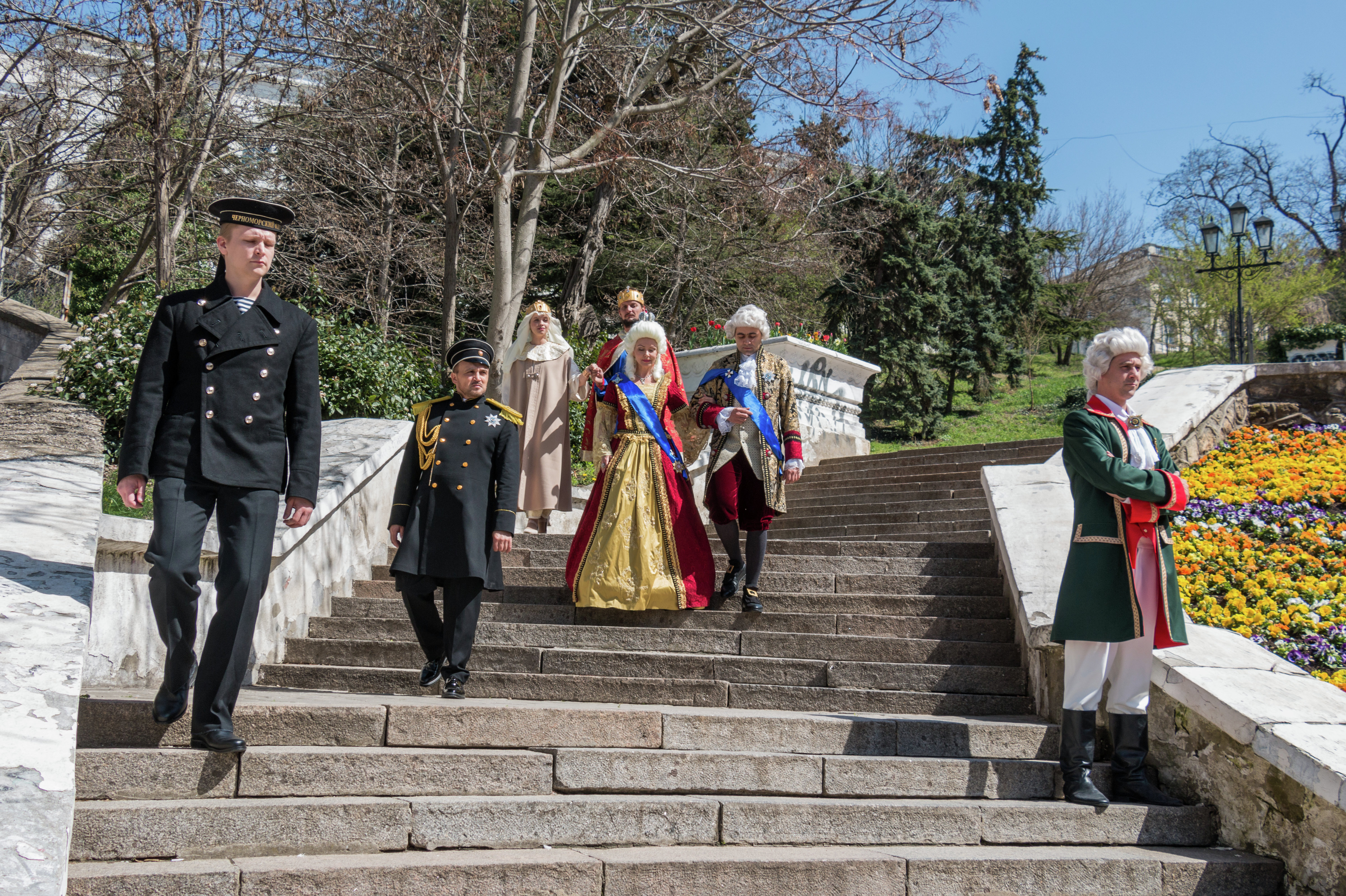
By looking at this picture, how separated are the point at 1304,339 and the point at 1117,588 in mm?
18951

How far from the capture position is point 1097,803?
3.83 meters

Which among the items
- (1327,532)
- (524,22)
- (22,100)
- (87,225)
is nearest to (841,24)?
(524,22)

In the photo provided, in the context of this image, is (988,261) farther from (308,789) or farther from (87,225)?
(308,789)

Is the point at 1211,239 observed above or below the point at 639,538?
above

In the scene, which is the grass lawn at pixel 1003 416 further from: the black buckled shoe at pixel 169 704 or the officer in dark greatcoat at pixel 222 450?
the black buckled shoe at pixel 169 704

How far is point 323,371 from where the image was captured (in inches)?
344

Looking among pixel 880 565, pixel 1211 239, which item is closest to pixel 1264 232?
pixel 1211 239

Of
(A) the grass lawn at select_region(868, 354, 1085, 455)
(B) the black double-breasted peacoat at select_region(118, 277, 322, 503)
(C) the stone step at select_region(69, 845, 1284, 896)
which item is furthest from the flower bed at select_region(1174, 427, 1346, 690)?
(A) the grass lawn at select_region(868, 354, 1085, 455)

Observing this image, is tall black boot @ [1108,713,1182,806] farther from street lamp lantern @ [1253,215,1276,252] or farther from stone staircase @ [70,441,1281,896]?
street lamp lantern @ [1253,215,1276,252]

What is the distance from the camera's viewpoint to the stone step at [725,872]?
2889mm

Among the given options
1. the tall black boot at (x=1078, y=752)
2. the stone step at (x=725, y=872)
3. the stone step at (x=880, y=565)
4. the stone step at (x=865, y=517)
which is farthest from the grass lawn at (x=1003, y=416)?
the stone step at (x=725, y=872)

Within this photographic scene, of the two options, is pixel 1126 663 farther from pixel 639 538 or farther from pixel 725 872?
pixel 639 538

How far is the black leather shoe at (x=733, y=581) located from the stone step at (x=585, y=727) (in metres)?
1.24

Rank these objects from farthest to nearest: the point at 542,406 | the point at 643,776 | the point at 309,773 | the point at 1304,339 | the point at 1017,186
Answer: the point at 1017,186 < the point at 1304,339 < the point at 542,406 < the point at 643,776 < the point at 309,773
